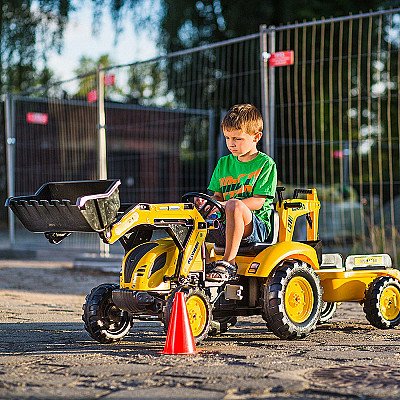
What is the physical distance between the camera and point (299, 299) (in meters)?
6.15

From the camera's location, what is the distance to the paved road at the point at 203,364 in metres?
4.17

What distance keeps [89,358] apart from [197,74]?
10662 millimetres

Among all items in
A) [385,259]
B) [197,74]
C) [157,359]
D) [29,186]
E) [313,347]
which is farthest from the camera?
[29,186]

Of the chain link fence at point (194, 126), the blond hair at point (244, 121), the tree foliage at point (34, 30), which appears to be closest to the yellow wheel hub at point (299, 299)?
the blond hair at point (244, 121)

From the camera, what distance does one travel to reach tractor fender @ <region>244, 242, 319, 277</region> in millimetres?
5988

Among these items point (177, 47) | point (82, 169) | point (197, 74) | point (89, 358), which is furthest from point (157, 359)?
point (177, 47)

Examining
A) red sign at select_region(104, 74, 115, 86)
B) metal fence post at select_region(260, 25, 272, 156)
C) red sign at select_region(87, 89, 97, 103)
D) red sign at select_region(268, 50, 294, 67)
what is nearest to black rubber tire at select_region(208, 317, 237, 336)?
metal fence post at select_region(260, 25, 272, 156)

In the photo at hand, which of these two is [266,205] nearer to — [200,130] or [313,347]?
[313,347]

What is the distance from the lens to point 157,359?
5.05 meters

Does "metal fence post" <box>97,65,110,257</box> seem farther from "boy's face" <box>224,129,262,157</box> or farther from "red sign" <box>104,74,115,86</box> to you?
"boy's face" <box>224,129,262,157</box>

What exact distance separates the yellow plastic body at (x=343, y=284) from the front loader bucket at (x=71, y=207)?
1886 mm

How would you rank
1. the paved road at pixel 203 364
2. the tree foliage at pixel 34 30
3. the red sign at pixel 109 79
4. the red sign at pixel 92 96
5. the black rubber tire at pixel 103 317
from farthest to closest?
the tree foliage at pixel 34 30 < the red sign at pixel 92 96 < the red sign at pixel 109 79 < the black rubber tire at pixel 103 317 < the paved road at pixel 203 364

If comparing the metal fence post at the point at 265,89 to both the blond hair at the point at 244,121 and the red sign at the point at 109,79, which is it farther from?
the blond hair at the point at 244,121

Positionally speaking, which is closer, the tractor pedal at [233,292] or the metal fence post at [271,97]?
the tractor pedal at [233,292]
